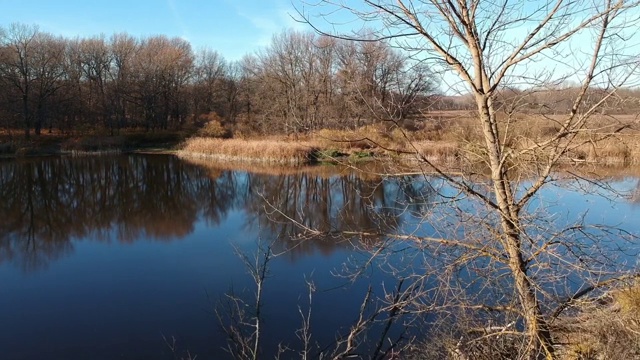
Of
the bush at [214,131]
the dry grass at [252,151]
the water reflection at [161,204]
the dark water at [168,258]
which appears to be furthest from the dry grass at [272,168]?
the bush at [214,131]

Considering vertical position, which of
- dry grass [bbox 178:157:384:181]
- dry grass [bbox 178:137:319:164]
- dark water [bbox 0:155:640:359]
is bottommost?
dark water [bbox 0:155:640:359]

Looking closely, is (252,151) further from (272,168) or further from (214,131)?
(214,131)

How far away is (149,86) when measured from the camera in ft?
100

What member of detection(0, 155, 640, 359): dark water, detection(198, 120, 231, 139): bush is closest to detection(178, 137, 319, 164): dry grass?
detection(198, 120, 231, 139): bush

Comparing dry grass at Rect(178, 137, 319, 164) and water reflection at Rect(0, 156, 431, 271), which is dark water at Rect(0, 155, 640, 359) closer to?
water reflection at Rect(0, 156, 431, 271)

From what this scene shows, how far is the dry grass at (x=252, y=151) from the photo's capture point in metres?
19.6

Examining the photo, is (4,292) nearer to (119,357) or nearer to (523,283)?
(119,357)

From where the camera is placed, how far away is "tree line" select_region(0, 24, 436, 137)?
85.1 feet

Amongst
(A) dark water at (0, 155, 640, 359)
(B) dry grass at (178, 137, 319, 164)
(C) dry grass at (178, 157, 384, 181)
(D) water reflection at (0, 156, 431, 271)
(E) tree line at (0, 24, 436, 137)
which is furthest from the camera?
(E) tree line at (0, 24, 436, 137)

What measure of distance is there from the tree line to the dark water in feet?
33.4

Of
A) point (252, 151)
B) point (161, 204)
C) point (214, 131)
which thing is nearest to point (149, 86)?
point (214, 131)

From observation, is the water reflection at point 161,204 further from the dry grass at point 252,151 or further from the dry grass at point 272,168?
the dry grass at point 252,151

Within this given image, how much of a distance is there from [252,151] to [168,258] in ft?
42.8

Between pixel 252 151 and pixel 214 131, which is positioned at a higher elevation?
pixel 214 131
